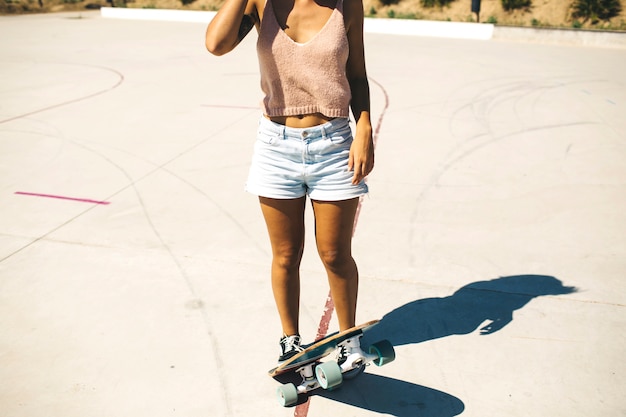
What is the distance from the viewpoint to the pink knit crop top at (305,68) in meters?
2.09

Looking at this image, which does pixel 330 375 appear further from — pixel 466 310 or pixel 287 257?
pixel 466 310

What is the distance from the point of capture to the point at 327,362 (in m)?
2.36

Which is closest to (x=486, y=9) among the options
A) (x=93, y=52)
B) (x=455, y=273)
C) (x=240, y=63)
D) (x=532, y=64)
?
(x=532, y=64)

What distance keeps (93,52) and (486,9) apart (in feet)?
44.6

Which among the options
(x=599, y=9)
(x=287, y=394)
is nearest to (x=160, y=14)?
(x=599, y=9)

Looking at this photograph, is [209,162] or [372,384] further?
[209,162]

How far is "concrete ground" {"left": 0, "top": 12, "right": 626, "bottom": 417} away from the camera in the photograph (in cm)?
256

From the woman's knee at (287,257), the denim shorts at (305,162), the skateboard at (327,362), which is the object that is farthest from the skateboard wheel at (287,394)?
the denim shorts at (305,162)

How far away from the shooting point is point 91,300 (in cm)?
324

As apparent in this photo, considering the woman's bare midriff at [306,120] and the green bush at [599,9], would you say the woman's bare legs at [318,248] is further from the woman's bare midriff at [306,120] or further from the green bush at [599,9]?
the green bush at [599,9]

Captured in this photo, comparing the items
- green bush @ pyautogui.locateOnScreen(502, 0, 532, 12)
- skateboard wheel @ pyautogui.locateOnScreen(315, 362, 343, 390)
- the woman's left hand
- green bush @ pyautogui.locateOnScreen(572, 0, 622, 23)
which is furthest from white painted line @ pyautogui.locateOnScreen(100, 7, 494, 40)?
skateboard wheel @ pyautogui.locateOnScreen(315, 362, 343, 390)

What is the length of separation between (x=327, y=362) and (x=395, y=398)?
40cm

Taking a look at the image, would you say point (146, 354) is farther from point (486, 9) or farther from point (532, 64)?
point (486, 9)

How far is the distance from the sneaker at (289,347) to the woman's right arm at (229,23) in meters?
1.31
